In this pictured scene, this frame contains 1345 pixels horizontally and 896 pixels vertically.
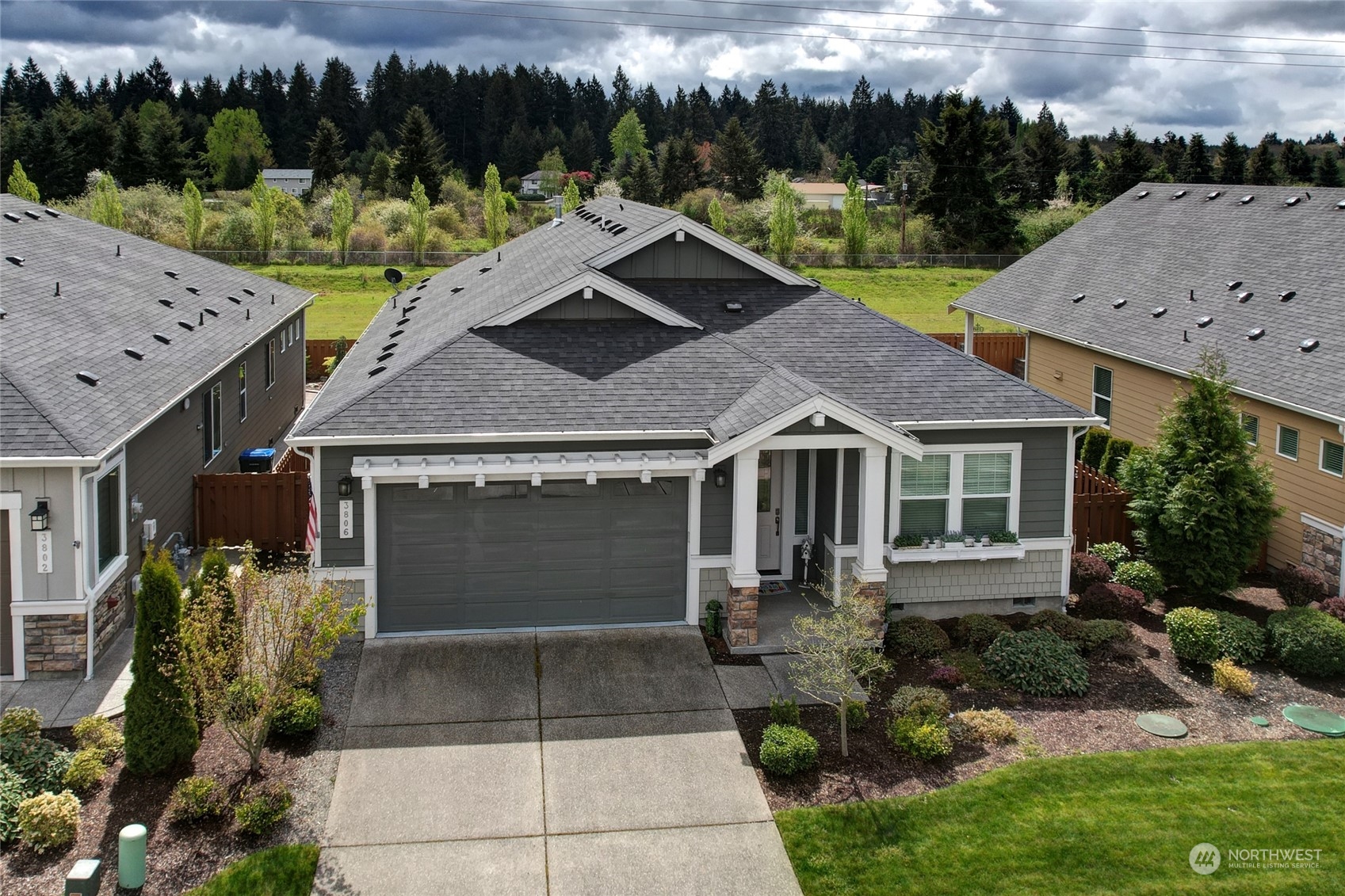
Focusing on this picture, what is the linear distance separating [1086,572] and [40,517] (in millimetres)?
14152

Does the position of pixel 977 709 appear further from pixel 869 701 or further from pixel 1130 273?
pixel 1130 273

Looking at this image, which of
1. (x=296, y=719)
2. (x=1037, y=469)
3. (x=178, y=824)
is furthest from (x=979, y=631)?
(x=178, y=824)

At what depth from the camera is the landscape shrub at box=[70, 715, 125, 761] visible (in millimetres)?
10953

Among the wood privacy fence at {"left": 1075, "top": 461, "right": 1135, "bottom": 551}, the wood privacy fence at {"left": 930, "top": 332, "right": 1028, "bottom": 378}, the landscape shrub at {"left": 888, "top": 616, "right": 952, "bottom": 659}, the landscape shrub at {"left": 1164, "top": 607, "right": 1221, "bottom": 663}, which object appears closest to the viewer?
the landscape shrub at {"left": 1164, "top": 607, "right": 1221, "bottom": 663}

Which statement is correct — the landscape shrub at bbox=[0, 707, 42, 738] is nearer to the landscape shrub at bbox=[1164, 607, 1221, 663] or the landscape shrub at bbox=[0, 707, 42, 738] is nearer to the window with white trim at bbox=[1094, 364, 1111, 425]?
the landscape shrub at bbox=[1164, 607, 1221, 663]

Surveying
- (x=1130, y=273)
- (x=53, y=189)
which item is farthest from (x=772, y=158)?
(x=1130, y=273)

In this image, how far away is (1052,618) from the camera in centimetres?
1485

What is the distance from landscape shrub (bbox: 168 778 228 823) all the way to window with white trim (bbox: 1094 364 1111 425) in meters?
18.8

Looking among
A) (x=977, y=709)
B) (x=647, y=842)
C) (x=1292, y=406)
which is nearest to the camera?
(x=647, y=842)

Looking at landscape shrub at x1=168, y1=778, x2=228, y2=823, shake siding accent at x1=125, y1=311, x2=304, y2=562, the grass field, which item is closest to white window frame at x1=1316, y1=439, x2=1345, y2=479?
landscape shrub at x1=168, y1=778, x2=228, y2=823

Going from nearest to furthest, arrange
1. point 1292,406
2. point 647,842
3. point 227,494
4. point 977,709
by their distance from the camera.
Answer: point 647,842 → point 977,709 → point 1292,406 → point 227,494

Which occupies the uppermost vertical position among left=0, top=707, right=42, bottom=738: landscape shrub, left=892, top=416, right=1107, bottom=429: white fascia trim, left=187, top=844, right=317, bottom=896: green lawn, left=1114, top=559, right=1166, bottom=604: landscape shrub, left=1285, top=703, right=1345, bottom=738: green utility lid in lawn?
left=892, top=416, right=1107, bottom=429: white fascia trim

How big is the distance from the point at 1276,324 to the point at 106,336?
1963 centimetres

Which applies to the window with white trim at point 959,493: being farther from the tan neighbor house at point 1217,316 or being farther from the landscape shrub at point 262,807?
the landscape shrub at point 262,807
